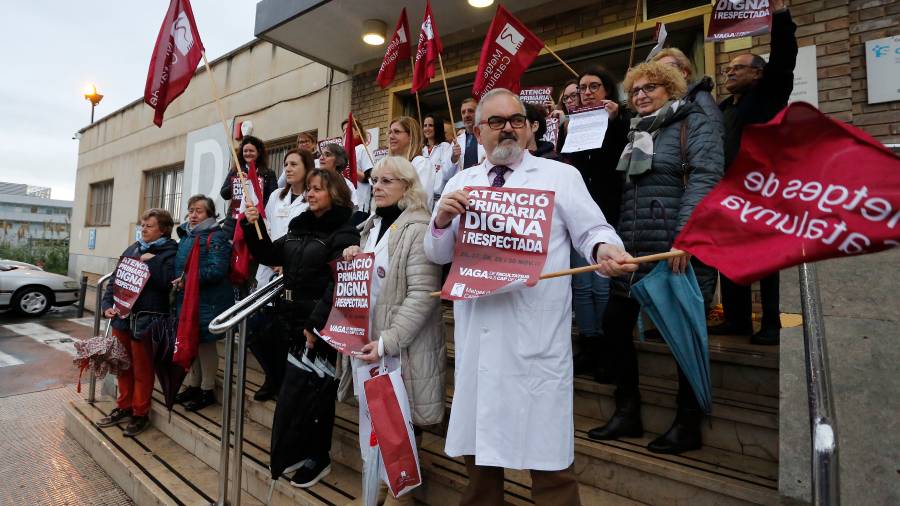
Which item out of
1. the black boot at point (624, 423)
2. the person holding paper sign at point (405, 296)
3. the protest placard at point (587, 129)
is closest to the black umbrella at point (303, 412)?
the person holding paper sign at point (405, 296)

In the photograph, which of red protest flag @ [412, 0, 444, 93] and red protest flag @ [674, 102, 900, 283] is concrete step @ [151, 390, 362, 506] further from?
red protest flag @ [412, 0, 444, 93]

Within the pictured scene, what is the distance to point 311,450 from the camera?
270 centimetres

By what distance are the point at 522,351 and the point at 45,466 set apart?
173 inches

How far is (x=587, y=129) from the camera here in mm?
2703

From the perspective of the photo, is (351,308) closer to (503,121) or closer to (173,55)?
(503,121)

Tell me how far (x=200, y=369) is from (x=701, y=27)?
6105 mm

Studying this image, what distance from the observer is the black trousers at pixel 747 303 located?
2742 mm

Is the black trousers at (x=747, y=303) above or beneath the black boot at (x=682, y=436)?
above

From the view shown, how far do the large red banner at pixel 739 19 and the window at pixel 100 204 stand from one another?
1780 centimetres

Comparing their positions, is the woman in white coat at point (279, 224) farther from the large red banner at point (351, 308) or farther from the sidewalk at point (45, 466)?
the sidewalk at point (45, 466)

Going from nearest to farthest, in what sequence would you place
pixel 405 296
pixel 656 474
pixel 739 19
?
pixel 656 474
pixel 405 296
pixel 739 19

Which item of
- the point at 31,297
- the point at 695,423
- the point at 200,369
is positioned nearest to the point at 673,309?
the point at 695,423

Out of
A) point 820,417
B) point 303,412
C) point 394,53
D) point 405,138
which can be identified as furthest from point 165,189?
point 820,417

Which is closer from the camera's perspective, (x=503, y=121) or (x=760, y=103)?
(x=503, y=121)
